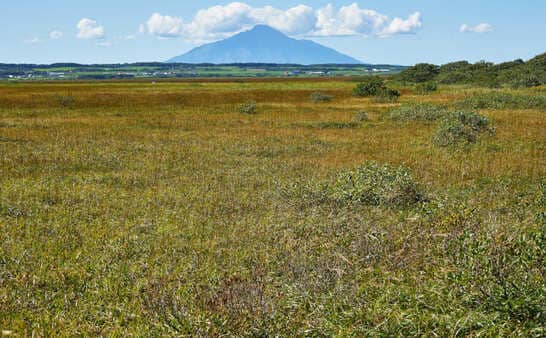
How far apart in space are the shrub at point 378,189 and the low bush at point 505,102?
32706mm

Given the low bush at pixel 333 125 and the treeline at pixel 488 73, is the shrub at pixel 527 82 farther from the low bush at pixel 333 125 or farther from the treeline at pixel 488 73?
the low bush at pixel 333 125

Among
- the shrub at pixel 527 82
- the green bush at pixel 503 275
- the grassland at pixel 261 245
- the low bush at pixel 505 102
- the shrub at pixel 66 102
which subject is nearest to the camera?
the green bush at pixel 503 275

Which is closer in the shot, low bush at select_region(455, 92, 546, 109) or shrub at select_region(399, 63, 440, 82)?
Answer: low bush at select_region(455, 92, 546, 109)

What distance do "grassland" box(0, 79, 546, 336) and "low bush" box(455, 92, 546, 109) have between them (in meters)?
22.4

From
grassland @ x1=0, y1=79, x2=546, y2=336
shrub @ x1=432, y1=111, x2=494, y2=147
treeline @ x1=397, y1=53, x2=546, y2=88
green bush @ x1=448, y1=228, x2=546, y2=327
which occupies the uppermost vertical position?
treeline @ x1=397, y1=53, x2=546, y2=88

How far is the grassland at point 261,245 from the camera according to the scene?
5672mm

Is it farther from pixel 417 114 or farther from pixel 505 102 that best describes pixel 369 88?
pixel 417 114

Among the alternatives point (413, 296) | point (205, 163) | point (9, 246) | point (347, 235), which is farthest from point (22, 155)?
point (413, 296)

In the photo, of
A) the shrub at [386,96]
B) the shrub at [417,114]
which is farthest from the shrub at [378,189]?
the shrub at [386,96]

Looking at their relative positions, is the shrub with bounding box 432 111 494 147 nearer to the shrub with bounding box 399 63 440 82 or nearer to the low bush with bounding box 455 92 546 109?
the low bush with bounding box 455 92 546 109

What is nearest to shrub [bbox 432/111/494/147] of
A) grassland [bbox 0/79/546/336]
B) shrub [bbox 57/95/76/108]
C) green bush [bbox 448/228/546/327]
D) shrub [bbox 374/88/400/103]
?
grassland [bbox 0/79/546/336]

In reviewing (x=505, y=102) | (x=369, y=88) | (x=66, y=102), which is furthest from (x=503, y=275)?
(x=369, y=88)

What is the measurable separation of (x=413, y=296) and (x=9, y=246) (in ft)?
24.0

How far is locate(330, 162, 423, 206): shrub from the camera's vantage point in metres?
11.7
